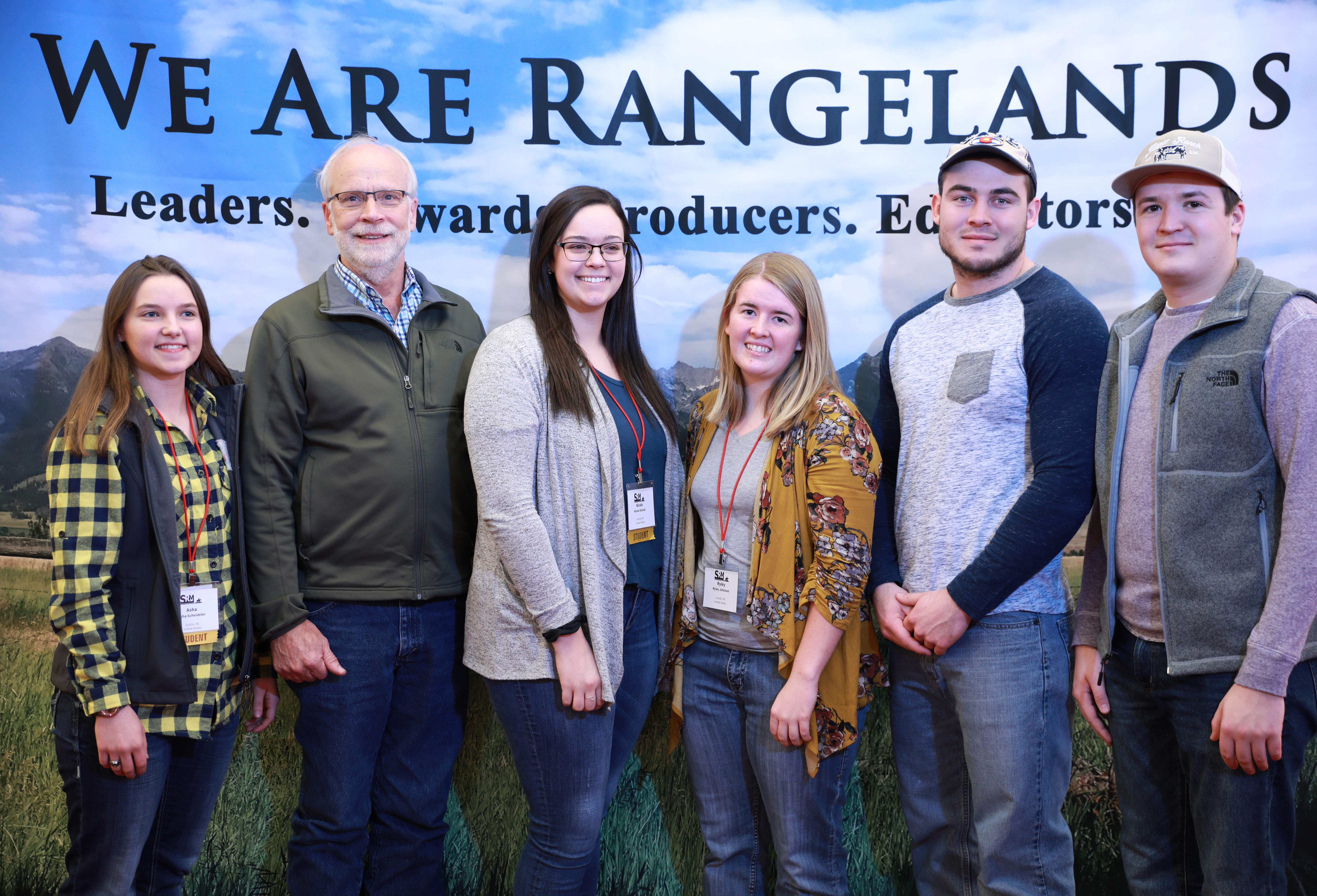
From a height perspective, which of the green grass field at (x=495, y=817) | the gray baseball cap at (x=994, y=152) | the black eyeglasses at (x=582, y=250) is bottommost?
the green grass field at (x=495, y=817)

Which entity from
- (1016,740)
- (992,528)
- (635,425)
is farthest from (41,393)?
(1016,740)

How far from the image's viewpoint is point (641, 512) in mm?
1727

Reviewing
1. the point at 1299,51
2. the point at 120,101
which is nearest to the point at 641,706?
the point at 120,101

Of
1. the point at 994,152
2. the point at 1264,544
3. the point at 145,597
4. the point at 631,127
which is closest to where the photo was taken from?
the point at 1264,544

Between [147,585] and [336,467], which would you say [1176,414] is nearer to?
[336,467]

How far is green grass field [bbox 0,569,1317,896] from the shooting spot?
7.77 ft

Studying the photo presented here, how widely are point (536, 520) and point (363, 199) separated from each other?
34.2 inches

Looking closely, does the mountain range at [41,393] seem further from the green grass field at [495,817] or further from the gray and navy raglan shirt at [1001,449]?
the gray and navy raglan shirt at [1001,449]

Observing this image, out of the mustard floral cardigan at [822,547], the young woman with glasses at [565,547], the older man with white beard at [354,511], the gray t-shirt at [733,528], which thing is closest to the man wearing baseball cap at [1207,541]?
the mustard floral cardigan at [822,547]

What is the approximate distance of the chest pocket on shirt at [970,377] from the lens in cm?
163

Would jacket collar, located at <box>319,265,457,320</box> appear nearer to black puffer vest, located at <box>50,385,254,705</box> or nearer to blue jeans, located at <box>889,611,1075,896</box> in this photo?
black puffer vest, located at <box>50,385,254,705</box>

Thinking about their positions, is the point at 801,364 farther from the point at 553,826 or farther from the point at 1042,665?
the point at 553,826

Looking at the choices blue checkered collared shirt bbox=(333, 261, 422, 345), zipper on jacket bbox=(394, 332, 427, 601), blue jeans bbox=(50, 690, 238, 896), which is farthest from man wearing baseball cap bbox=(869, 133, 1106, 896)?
blue jeans bbox=(50, 690, 238, 896)

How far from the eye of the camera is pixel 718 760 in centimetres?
170
